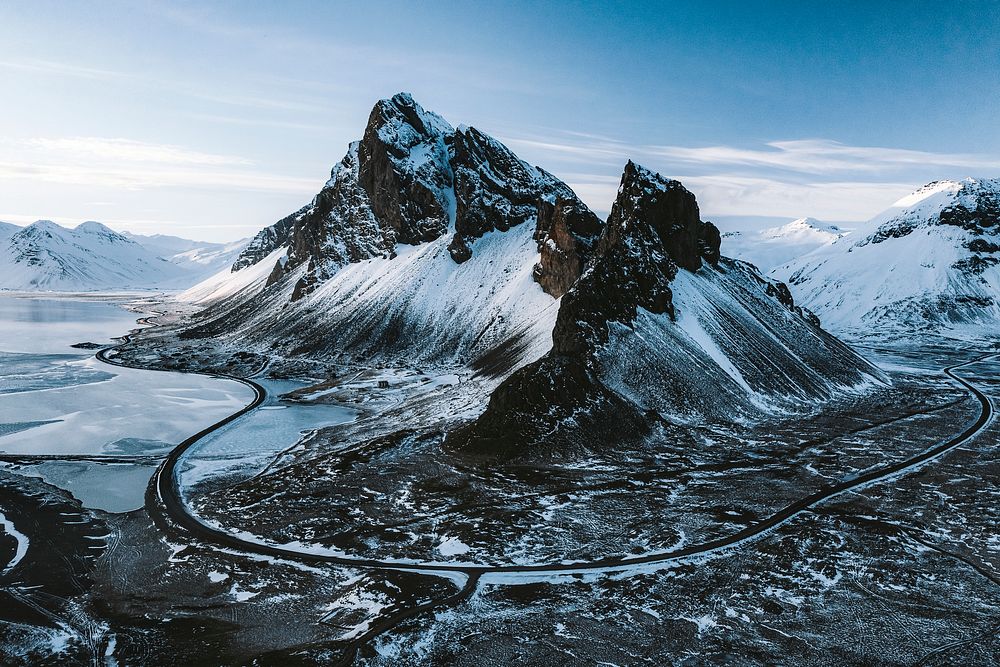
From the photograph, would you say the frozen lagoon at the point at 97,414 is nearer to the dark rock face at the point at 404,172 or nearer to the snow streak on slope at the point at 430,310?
the snow streak on slope at the point at 430,310

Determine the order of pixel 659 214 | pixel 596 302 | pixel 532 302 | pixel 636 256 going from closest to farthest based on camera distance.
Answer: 1. pixel 596 302
2. pixel 636 256
3. pixel 659 214
4. pixel 532 302

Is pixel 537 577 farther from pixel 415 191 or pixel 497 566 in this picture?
pixel 415 191

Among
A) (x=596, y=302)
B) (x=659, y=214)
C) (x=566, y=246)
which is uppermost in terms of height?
(x=659, y=214)

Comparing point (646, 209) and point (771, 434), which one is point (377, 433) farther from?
point (646, 209)

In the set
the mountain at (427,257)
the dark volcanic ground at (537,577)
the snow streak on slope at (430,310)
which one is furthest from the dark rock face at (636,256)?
the dark volcanic ground at (537,577)

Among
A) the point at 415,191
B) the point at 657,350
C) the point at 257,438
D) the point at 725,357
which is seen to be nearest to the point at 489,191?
the point at 415,191

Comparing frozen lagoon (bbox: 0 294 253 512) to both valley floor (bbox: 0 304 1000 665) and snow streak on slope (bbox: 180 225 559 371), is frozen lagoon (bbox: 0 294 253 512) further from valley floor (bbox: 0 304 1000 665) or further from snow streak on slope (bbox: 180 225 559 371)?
snow streak on slope (bbox: 180 225 559 371)

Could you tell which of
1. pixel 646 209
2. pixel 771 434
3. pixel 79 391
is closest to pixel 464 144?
pixel 646 209

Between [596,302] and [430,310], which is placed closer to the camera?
[596,302]
